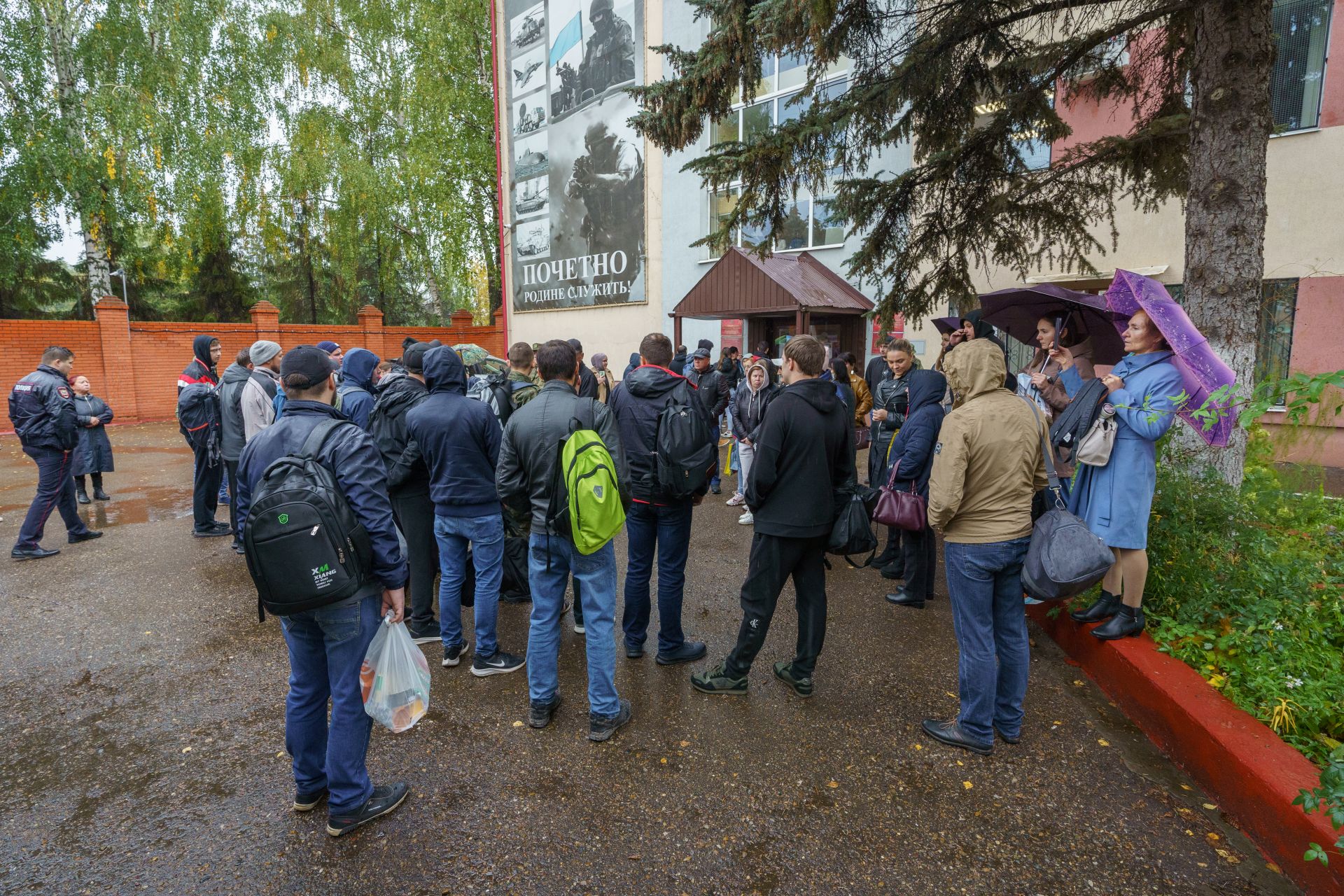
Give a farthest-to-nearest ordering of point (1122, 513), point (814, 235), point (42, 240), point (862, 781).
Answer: point (42, 240) < point (814, 235) < point (1122, 513) < point (862, 781)

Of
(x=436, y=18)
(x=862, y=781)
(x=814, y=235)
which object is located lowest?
(x=862, y=781)

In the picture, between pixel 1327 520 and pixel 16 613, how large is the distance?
33.1 feet

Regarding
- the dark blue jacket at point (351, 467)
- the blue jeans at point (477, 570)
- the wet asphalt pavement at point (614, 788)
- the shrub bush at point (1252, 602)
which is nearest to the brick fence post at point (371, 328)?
the wet asphalt pavement at point (614, 788)

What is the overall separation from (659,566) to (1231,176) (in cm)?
464

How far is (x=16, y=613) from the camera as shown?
16.3 ft

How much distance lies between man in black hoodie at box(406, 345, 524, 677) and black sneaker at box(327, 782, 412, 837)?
112 cm

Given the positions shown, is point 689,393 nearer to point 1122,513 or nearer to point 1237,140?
point 1122,513

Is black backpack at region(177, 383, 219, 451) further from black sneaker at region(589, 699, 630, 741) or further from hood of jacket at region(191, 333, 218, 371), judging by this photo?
black sneaker at region(589, 699, 630, 741)

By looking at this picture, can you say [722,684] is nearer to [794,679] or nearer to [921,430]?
[794,679]

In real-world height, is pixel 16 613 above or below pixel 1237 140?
below

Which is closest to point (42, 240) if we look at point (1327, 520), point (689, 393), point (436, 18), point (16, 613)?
point (436, 18)

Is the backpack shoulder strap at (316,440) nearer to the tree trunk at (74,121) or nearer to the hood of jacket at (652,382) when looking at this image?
the hood of jacket at (652,382)

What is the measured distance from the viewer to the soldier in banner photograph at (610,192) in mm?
17797

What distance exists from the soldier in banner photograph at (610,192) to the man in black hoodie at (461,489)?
14707mm
